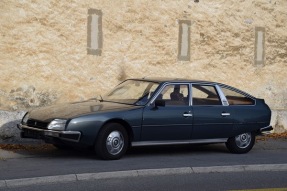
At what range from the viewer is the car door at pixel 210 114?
12.0 metres

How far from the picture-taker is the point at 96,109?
1114cm

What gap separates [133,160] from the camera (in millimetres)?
11188

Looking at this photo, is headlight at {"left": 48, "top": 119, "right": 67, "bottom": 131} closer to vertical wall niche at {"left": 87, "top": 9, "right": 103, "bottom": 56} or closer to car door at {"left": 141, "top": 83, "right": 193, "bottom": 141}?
car door at {"left": 141, "top": 83, "right": 193, "bottom": 141}

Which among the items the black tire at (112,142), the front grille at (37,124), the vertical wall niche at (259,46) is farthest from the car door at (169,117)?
the vertical wall niche at (259,46)

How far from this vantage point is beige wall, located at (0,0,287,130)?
13750 mm

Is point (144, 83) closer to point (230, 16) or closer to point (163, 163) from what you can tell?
point (163, 163)

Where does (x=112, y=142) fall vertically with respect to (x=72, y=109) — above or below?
below

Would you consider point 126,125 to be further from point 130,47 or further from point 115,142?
point 130,47

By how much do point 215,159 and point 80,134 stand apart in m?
2.75

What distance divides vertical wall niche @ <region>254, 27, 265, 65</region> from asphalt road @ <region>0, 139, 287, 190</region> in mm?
4170

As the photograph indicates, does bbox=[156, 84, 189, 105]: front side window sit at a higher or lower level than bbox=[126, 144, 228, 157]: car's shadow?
higher

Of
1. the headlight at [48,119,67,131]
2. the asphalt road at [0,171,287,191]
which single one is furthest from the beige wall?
the asphalt road at [0,171,287,191]

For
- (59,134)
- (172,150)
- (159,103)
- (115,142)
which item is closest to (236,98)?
(172,150)

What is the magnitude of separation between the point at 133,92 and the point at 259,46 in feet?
21.2
